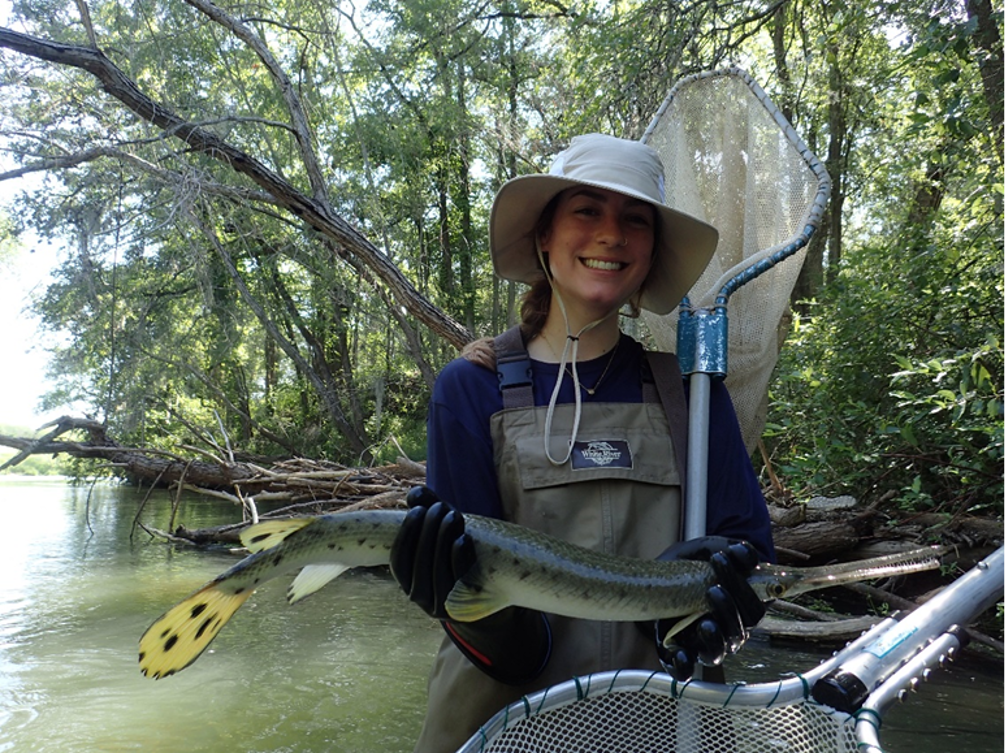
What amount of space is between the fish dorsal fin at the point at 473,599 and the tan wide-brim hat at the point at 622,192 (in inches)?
46.1

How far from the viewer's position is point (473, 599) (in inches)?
73.5

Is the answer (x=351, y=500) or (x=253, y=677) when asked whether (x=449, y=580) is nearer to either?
(x=253, y=677)

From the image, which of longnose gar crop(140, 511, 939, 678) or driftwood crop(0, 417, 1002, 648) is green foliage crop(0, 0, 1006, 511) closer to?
driftwood crop(0, 417, 1002, 648)

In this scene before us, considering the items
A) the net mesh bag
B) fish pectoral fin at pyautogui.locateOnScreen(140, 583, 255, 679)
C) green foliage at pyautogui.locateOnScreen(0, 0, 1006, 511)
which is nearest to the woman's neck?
the net mesh bag

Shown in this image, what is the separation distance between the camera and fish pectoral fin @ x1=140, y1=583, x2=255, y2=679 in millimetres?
1811

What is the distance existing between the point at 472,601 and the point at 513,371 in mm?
739

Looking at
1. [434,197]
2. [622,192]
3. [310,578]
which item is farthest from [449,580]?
[434,197]

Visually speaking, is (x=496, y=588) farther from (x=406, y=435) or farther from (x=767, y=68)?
(x=406, y=435)

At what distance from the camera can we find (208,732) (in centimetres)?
550

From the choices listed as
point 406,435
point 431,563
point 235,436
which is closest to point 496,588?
point 431,563

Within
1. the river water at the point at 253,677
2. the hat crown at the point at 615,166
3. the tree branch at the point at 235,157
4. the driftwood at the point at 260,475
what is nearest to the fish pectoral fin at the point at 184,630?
the hat crown at the point at 615,166

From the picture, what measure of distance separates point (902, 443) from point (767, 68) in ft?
31.0

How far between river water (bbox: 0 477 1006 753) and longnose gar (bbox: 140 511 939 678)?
387 cm

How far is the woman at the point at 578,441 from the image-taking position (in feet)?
6.84
